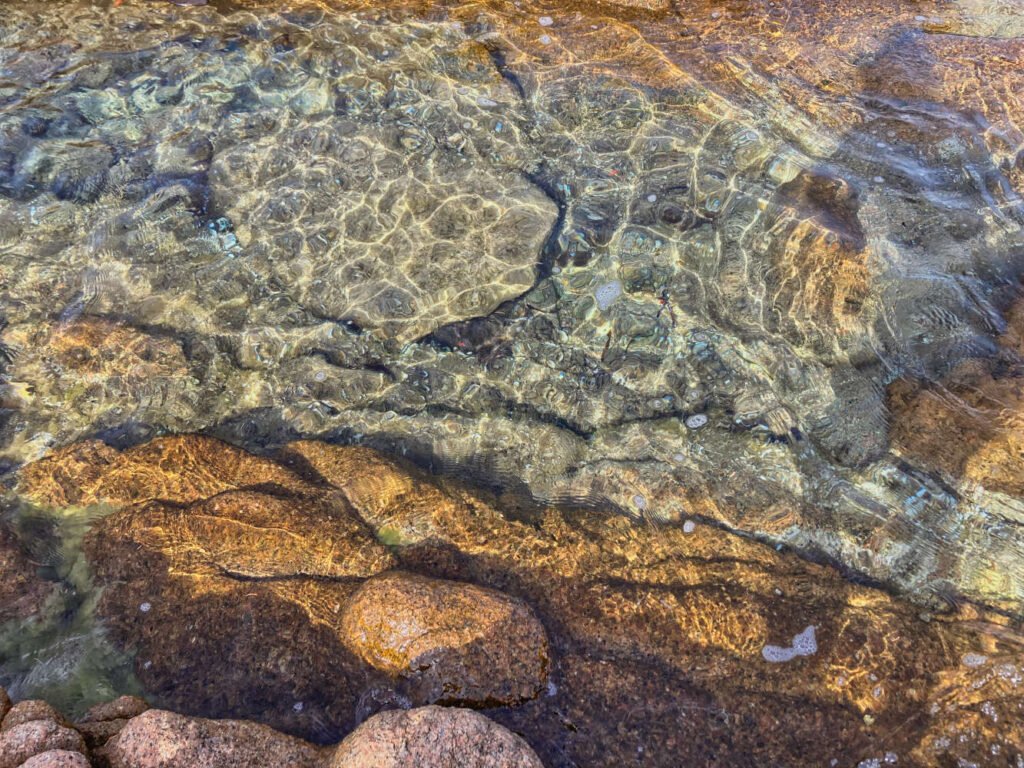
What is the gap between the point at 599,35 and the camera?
247 inches

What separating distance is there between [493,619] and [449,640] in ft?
0.79

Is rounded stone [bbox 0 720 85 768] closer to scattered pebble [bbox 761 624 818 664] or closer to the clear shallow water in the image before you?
the clear shallow water

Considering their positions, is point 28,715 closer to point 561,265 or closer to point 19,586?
point 19,586

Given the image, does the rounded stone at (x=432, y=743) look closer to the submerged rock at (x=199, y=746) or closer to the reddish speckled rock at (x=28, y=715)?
the submerged rock at (x=199, y=746)

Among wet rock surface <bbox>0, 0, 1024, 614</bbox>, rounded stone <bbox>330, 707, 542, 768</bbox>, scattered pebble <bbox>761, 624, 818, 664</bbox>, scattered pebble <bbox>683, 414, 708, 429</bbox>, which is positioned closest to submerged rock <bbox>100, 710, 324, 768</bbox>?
rounded stone <bbox>330, 707, 542, 768</bbox>

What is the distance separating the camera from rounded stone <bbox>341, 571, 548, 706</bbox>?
3018 millimetres

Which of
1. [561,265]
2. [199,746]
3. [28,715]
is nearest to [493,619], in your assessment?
[199,746]

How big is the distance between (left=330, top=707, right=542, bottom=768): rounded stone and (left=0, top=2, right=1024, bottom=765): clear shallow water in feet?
5.44

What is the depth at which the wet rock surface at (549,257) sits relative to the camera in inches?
161

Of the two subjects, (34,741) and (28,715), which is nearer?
(34,741)

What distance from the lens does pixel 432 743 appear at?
97.4 inches

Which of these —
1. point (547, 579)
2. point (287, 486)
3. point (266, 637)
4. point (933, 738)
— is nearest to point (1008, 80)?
point (933, 738)

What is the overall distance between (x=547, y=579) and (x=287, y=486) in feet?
5.53

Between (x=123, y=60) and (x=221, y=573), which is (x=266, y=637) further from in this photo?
(x=123, y=60)
